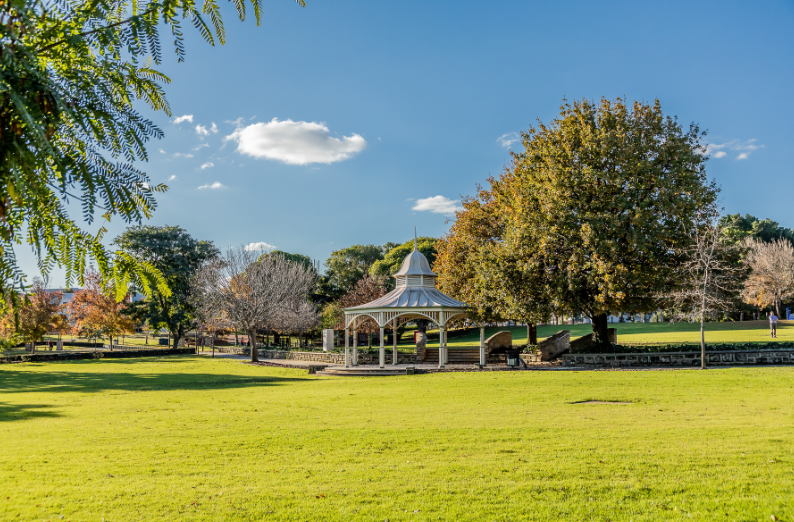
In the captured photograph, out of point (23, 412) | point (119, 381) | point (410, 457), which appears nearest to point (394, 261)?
point (119, 381)

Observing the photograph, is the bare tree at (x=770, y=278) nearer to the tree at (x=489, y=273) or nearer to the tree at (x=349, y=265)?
the tree at (x=489, y=273)

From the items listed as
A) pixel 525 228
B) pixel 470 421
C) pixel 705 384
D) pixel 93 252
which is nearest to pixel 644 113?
pixel 525 228

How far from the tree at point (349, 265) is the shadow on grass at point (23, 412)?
43.7 m

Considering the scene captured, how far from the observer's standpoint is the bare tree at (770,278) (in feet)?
160

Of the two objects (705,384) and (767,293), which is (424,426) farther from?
(767,293)

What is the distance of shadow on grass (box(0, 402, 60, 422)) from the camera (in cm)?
1405

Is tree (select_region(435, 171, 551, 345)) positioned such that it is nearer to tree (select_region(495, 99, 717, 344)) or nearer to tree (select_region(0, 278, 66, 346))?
tree (select_region(495, 99, 717, 344))

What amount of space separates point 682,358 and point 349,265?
47863 mm

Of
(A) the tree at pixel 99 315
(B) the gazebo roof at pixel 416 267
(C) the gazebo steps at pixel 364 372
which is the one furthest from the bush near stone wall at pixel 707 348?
(A) the tree at pixel 99 315

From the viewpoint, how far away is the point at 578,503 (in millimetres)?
6516

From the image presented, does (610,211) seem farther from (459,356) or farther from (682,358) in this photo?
(459,356)

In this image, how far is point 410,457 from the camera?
8883mm

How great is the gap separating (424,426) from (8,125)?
33.6 feet

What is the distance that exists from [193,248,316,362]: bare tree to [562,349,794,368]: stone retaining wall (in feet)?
67.1
